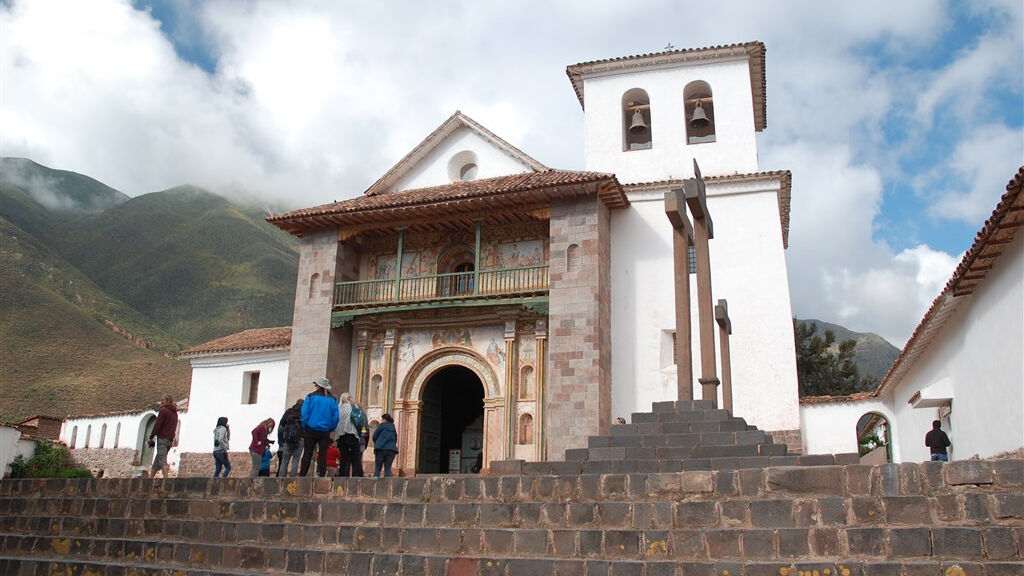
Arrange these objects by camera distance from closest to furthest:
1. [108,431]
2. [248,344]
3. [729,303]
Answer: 1. [729,303]
2. [248,344]
3. [108,431]

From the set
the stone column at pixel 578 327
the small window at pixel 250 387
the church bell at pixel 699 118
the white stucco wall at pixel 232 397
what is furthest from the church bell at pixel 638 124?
the small window at pixel 250 387

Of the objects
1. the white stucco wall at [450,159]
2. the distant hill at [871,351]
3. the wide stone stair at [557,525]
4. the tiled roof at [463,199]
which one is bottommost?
the wide stone stair at [557,525]

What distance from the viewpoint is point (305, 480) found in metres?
8.47

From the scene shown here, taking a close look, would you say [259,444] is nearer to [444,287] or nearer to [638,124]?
[444,287]

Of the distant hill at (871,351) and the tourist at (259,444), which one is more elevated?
the distant hill at (871,351)

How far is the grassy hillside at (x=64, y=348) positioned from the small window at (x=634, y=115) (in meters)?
26.3

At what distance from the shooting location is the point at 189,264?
64.9 m

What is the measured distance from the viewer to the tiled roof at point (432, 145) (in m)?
18.1

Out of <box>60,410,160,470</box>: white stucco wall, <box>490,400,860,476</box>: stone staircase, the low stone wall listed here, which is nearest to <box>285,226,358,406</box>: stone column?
<box>490,400,860,476</box>: stone staircase

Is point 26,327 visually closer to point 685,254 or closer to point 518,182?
point 518,182

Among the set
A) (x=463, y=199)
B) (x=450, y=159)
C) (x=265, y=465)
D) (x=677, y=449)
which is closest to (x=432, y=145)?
(x=450, y=159)

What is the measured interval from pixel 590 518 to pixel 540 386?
8.49m

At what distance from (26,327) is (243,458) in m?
29.6

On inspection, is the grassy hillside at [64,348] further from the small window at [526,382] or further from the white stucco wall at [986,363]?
the white stucco wall at [986,363]
